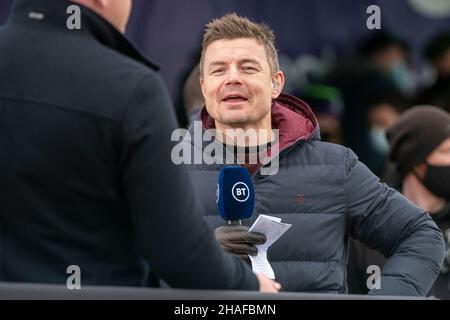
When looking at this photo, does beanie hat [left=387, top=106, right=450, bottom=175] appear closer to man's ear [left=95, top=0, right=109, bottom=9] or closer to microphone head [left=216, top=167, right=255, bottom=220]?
microphone head [left=216, top=167, right=255, bottom=220]

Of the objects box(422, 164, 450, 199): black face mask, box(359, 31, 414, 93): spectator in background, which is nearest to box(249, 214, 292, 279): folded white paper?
box(422, 164, 450, 199): black face mask

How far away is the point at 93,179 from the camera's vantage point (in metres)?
2.65

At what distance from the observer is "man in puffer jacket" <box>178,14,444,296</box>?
12.8 feet

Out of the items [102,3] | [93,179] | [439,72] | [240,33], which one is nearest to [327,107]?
[439,72]

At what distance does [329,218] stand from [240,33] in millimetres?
718

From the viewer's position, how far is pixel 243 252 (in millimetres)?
3508

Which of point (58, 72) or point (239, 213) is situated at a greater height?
point (58, 72)

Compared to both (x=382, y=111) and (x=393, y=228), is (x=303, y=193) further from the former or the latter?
(x=382, y=111)

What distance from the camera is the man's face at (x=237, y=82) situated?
4.03 meters

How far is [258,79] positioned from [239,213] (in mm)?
816


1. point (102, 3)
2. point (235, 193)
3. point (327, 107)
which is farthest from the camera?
point (327, 107)

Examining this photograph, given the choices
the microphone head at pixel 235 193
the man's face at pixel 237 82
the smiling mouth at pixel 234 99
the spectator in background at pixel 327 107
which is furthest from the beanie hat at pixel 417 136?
the microphone head at pixel 235 193
